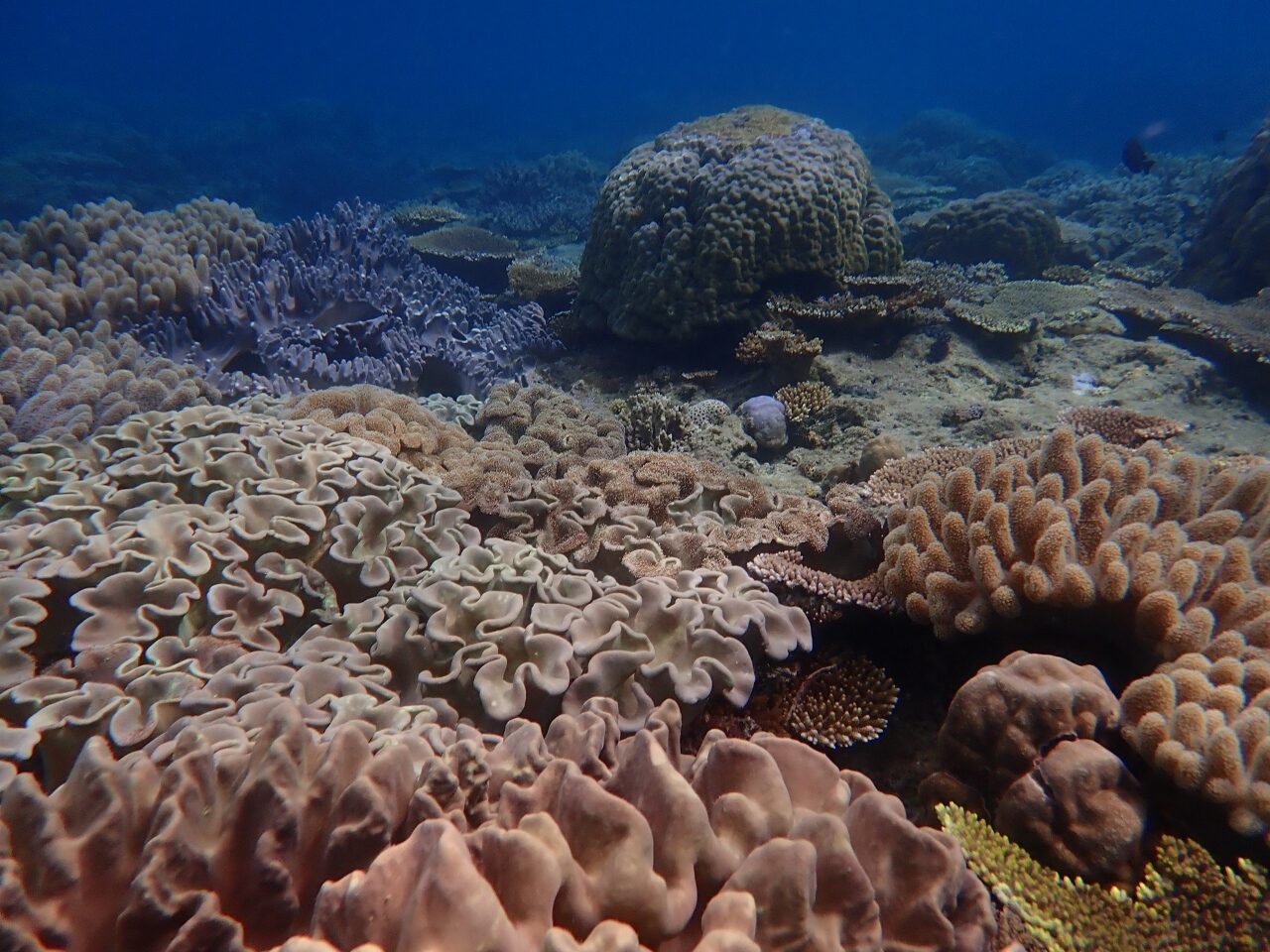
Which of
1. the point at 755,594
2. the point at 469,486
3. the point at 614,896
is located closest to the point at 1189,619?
the point at 755,594

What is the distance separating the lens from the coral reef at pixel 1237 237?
Answer: 10.5 m

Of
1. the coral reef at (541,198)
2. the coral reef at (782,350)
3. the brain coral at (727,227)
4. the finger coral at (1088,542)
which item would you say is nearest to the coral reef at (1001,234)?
→ the brain coral at (727,227)

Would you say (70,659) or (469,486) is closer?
(70,659)

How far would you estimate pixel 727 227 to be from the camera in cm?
723

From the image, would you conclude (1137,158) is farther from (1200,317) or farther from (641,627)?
(641,627)

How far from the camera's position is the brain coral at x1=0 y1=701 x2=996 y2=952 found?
141cm

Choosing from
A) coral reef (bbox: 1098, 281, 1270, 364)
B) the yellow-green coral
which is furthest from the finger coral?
coral reef (bbox: 1098, 281, 1270, 364)

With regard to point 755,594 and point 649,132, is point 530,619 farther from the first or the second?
point 649,132

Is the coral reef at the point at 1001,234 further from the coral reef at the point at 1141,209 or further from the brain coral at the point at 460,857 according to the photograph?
the brain coral at the point at 460,857

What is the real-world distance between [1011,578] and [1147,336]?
709 centimetres

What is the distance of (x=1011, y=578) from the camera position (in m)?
2.85

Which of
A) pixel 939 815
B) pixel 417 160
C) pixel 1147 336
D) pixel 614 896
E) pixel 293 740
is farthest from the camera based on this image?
pixel 417 160

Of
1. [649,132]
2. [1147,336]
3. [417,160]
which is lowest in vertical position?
[1147,336]

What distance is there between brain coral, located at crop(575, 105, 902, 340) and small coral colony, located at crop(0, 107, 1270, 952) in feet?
0.24
